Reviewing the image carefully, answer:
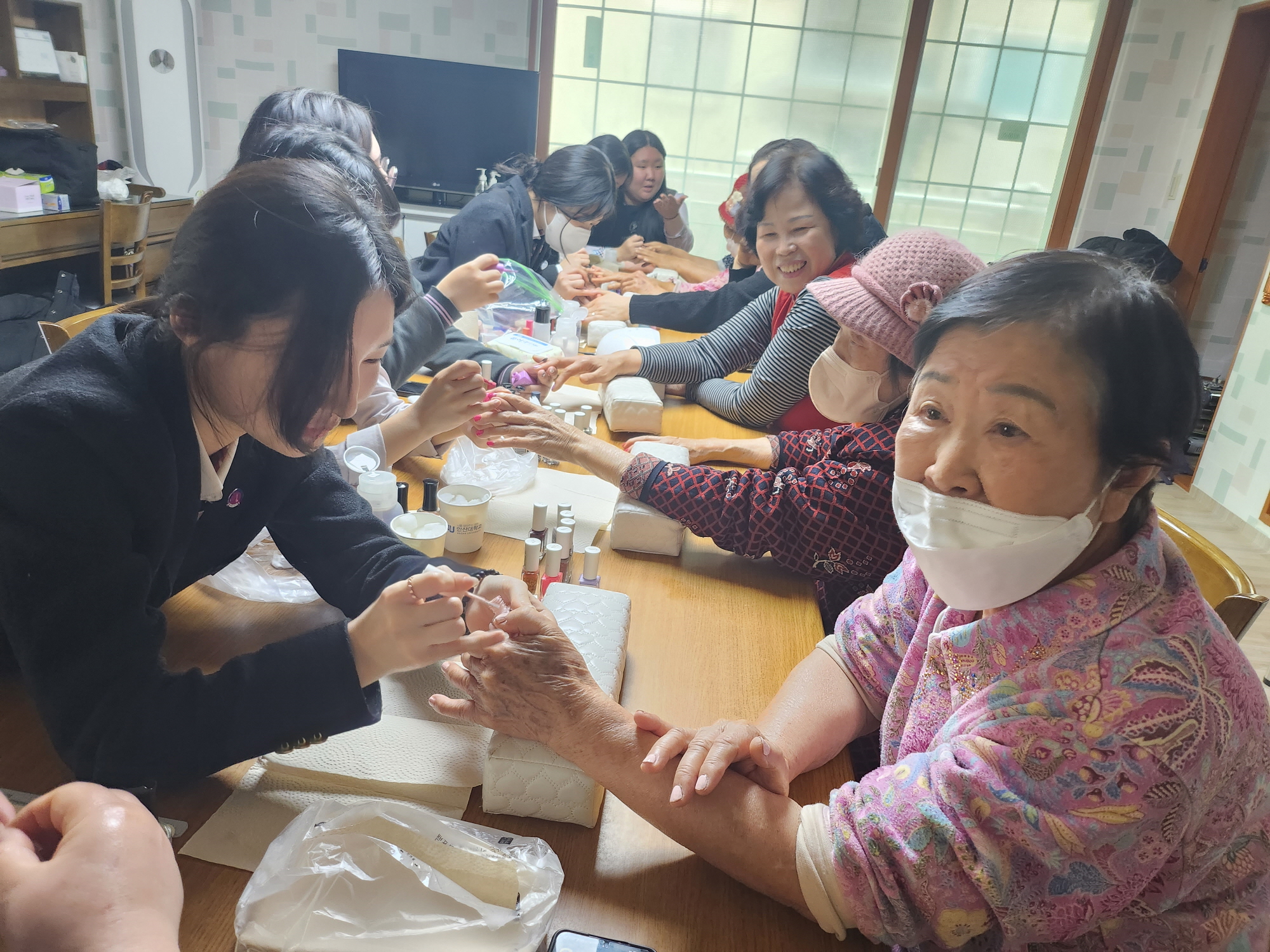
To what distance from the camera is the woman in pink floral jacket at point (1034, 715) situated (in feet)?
2.35

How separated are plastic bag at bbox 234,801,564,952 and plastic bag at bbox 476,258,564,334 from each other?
7.01ft

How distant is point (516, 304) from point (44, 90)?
349 cm

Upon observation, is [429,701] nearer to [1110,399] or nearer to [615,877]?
[615,877]

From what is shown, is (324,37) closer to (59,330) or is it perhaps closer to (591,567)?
(59,330)

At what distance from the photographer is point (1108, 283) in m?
0.77

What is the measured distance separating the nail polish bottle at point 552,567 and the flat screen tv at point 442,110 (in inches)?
200

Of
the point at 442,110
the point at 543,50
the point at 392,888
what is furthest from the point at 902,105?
the point at 392,888

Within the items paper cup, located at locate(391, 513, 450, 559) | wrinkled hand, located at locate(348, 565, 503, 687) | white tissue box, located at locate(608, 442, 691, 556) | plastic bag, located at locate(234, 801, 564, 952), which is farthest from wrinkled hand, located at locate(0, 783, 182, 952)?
white tissue box, located at locate(608, 442, 691, 556)

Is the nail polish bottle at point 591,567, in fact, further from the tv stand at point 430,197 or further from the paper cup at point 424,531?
the tv stand at point 430,197

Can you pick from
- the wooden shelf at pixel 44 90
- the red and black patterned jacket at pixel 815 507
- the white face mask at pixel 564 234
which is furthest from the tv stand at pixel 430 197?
the red and black patterned jacket at pixel 815 507

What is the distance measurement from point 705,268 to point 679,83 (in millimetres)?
2141

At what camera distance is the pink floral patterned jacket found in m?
0.71

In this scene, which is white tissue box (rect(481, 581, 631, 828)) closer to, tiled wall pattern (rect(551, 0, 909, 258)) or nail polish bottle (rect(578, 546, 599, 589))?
nail polish bottle (rect(578, 546, 599, 589))

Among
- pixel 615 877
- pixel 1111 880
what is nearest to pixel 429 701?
pixel 615 877
